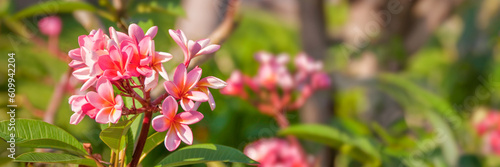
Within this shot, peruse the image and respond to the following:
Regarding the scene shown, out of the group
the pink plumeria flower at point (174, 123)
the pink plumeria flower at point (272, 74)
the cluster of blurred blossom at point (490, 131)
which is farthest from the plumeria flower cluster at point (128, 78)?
the cluster of blurred blossom at point (490, 131)

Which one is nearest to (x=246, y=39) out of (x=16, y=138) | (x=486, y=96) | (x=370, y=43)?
(x=370, y=43)

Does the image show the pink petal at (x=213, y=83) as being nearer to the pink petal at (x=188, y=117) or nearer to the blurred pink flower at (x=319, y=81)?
the pink petal at (x=188, y=117)

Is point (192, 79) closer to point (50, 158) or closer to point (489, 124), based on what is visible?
point (50, 158)

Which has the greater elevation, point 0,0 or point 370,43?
point 370,43

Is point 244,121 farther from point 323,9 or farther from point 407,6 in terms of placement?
point 407,6

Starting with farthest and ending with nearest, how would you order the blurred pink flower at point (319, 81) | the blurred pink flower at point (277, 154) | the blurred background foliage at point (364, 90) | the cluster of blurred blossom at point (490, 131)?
the cluster of blurred blossom at point (490, 131) → the blurred pink flower at point (319, 81) → the blurred pink flower at point (277, 154) → the blurred background foliage at point (364, 90)

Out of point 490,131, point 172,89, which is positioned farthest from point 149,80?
point 490,131
